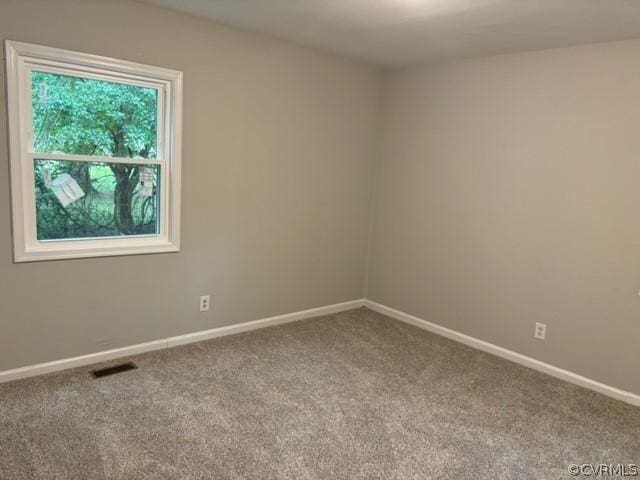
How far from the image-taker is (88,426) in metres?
2.29

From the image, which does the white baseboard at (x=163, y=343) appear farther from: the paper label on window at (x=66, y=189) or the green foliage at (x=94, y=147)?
the paper label on window at (x=66, y=189)

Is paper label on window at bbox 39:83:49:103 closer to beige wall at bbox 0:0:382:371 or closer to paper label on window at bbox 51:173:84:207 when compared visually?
beige wall at bbox 0:0:382:371

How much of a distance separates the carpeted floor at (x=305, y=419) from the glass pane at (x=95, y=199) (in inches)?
35.3

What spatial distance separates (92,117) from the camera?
112 inches

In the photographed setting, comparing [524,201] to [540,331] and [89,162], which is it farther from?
[89,162]

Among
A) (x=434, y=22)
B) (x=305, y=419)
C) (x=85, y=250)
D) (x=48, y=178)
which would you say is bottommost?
(x=305, y=419)

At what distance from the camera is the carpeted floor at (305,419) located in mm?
2090

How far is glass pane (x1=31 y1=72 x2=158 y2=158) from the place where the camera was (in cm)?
266

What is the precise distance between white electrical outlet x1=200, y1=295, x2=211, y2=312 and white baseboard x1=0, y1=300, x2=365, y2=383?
178 mm

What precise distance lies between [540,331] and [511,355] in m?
0.30

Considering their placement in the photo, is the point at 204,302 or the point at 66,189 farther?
the point at 204,302

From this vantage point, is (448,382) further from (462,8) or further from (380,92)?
(380,92)

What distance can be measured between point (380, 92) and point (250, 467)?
3311 millimetres

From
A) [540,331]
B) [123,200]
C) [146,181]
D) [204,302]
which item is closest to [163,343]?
[204,302]
